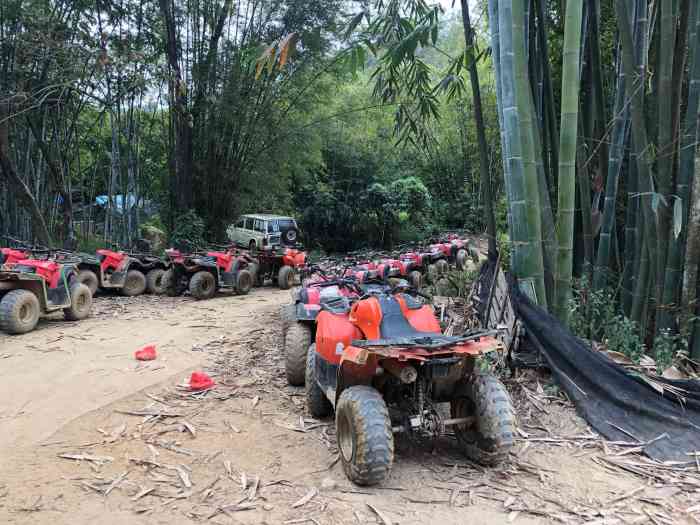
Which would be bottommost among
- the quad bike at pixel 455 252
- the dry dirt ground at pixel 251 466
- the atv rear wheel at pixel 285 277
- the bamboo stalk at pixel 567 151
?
the dry dirt ground at pixel 251 466

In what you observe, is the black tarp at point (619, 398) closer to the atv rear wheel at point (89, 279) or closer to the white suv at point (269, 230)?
the atv rear wheel at point (89, 279)

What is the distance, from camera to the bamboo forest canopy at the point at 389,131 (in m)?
3.73

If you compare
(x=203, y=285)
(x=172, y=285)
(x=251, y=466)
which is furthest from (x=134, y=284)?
(x=251, y=466)

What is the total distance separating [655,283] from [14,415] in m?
4.46

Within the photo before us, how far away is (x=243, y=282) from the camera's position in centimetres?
856

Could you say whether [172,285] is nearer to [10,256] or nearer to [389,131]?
[10,256]

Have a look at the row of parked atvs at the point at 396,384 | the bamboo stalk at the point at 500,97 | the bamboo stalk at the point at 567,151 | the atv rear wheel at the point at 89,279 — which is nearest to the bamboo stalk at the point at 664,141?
the bamboo stalk at the point at 567,151

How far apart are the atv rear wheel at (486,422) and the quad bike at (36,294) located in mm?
4680

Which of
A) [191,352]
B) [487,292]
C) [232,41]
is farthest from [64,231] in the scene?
[487,292]

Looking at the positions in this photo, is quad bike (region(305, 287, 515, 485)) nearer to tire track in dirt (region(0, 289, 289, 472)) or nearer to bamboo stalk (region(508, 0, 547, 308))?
bamboo stalk (region(508, 0, 547, 308))

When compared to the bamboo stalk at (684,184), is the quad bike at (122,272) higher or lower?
lower

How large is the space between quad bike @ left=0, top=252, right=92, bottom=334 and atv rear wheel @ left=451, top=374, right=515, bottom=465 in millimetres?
4680

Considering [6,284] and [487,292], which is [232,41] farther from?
[487,292]

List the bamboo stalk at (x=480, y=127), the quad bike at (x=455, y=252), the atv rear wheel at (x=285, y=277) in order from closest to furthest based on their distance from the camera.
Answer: the bamboo stalk at (x=480, y=127) → the atv rear wheel at (x=285, y=277) → the quad bike at (x=455, y=252)
